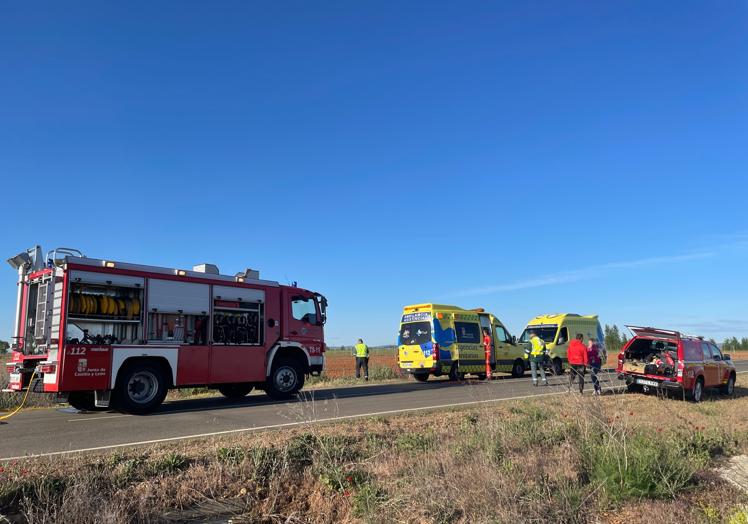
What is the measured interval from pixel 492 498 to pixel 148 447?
4770 millimetres

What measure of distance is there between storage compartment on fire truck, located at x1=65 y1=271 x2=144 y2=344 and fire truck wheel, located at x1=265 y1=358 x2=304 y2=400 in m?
3.52

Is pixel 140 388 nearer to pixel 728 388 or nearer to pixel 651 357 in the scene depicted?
pixel 651 357

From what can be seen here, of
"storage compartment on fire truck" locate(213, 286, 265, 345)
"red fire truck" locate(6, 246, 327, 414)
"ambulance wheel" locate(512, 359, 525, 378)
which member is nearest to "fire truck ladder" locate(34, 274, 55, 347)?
"red fire truck" locate(6, 246, 327, 414)

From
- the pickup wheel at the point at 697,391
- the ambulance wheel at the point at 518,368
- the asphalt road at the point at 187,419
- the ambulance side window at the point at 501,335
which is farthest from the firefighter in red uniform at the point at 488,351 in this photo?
the pickup wheel at the point at 697,391

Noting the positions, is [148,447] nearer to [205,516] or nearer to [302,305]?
[205,516]

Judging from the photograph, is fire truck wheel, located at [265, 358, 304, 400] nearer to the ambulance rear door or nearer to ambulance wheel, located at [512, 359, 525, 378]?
the ambulance rear door

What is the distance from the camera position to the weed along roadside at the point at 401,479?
18.1ft

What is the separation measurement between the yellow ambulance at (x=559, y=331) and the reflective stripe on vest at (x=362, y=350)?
683 cm

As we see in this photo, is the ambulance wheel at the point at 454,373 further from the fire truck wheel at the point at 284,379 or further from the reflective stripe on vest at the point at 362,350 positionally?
the fire truck wheel at the point at 284,379

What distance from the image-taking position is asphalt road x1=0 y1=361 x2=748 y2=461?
27.7 feet

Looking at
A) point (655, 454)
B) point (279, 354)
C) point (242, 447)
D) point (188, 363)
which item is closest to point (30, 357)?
point (188, 363)

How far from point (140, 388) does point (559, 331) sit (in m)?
17.5

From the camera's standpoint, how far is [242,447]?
7.40 metres

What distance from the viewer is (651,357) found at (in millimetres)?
15328
